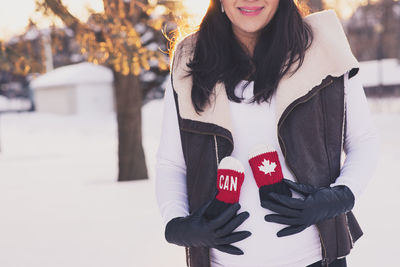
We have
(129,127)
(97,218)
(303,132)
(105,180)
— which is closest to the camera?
(303,132)

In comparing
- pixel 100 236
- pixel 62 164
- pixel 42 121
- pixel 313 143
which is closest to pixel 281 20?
pixel 313 143

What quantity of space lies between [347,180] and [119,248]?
375 centimetres

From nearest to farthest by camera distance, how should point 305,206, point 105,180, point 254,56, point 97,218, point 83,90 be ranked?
1. point 305,206
2. point 254,56
3. point 97,218
4. point 105,180
5. point 83,90

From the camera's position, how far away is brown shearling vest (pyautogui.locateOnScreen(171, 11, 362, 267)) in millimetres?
1514

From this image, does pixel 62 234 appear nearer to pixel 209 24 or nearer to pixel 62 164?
pixel 209 24

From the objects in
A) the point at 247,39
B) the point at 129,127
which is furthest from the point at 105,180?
the point at 247,39

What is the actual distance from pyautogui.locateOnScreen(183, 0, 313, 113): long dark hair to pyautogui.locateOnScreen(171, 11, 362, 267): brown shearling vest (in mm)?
33

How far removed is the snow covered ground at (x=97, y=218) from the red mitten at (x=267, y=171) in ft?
10.1

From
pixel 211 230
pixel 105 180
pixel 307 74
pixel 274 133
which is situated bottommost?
pixel 105 180

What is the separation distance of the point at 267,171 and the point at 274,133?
0.16m

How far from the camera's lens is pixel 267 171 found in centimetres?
144

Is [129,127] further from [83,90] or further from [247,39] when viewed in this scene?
[83,90]

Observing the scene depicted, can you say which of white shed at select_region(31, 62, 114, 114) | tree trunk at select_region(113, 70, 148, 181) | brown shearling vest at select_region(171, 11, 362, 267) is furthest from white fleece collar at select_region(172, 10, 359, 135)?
white shed at select_region(31, 62, 114, 114)

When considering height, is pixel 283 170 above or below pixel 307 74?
below
